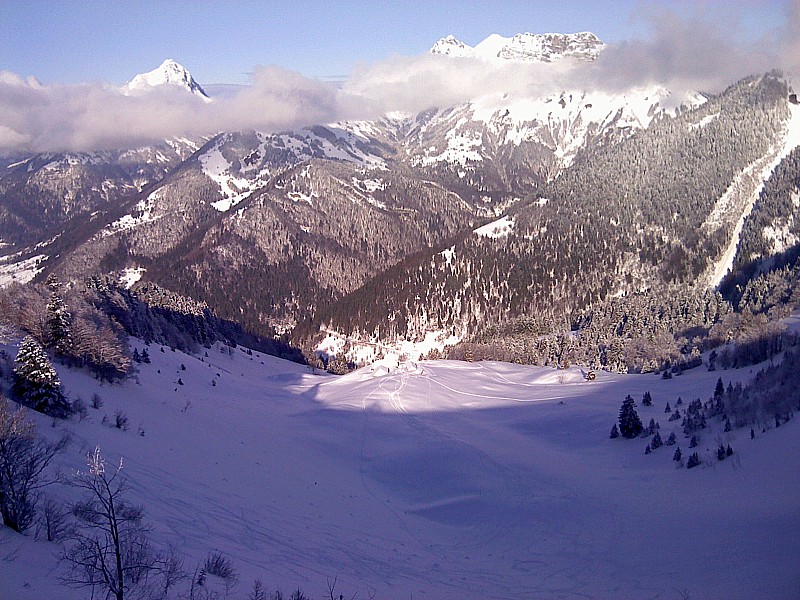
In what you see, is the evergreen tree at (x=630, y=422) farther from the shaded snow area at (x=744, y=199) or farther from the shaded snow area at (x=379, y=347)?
the shaded snow area at (x=744, y=199)

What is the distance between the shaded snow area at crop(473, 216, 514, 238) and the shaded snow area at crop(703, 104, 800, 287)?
63382 millimetres

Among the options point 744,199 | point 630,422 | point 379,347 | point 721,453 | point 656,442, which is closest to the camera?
point 721,453

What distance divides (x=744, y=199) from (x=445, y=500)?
18411 cm

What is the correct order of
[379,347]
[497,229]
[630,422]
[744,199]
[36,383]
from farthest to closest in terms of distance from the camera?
[497,229]
[744,199]
[379,347]
[630,422]
[36,383]

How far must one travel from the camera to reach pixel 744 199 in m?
169

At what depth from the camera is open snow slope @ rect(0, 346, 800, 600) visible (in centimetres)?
1734

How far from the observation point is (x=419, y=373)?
224 feet

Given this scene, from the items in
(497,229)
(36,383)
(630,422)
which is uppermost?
(497,229)

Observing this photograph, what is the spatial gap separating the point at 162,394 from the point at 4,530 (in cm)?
3004

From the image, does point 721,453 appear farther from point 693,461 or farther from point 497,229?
point 497,229

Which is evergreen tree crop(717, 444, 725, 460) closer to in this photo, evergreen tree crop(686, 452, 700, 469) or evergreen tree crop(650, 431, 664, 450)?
evergreen tree crop(686, 452, 700, 469)

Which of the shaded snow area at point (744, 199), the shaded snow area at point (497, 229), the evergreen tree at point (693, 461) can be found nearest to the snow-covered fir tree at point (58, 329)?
the evergreen tree at point (693, 461)

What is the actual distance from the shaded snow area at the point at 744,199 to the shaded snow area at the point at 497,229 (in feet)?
208

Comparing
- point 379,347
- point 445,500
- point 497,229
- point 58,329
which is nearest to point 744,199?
point 497,229
